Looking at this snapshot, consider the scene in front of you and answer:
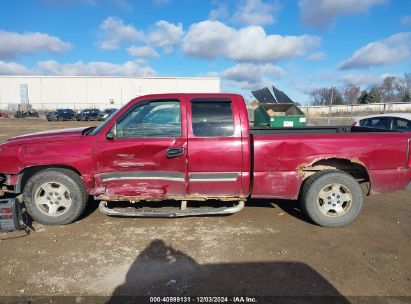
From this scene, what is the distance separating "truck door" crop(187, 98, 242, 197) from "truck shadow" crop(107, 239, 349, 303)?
1115 mm

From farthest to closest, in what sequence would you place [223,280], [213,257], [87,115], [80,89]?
1. [80,89]
2. [87,115]
3. [213,257]
4. [223,280]

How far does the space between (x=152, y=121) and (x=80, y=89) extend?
236ft

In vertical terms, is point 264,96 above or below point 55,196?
above

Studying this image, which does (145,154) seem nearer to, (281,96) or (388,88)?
(281,96)

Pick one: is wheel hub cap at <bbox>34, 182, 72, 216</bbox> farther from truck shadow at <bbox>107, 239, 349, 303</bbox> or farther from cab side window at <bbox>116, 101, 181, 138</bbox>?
truck shadow at <bbox>107, 239, 349, 303</bbox>

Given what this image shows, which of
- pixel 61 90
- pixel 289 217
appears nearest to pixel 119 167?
pixel 289 217

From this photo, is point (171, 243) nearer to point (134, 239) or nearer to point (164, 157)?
point (134, 239)

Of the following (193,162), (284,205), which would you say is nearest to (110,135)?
(193,162)

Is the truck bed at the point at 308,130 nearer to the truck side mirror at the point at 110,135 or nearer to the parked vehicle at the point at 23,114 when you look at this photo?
the truck side mirror at the point at 110,135

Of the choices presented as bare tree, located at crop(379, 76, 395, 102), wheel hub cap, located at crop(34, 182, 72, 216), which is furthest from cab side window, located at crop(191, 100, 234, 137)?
bare tree, located at crop(379, 76, 395, 102)

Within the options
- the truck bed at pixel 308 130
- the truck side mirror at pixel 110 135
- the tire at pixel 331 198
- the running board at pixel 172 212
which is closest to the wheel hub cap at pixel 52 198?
the running board at pixel 172 212

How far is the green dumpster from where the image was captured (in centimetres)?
1259

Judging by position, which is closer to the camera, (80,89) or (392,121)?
(392,121)

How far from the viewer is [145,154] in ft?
15.2
